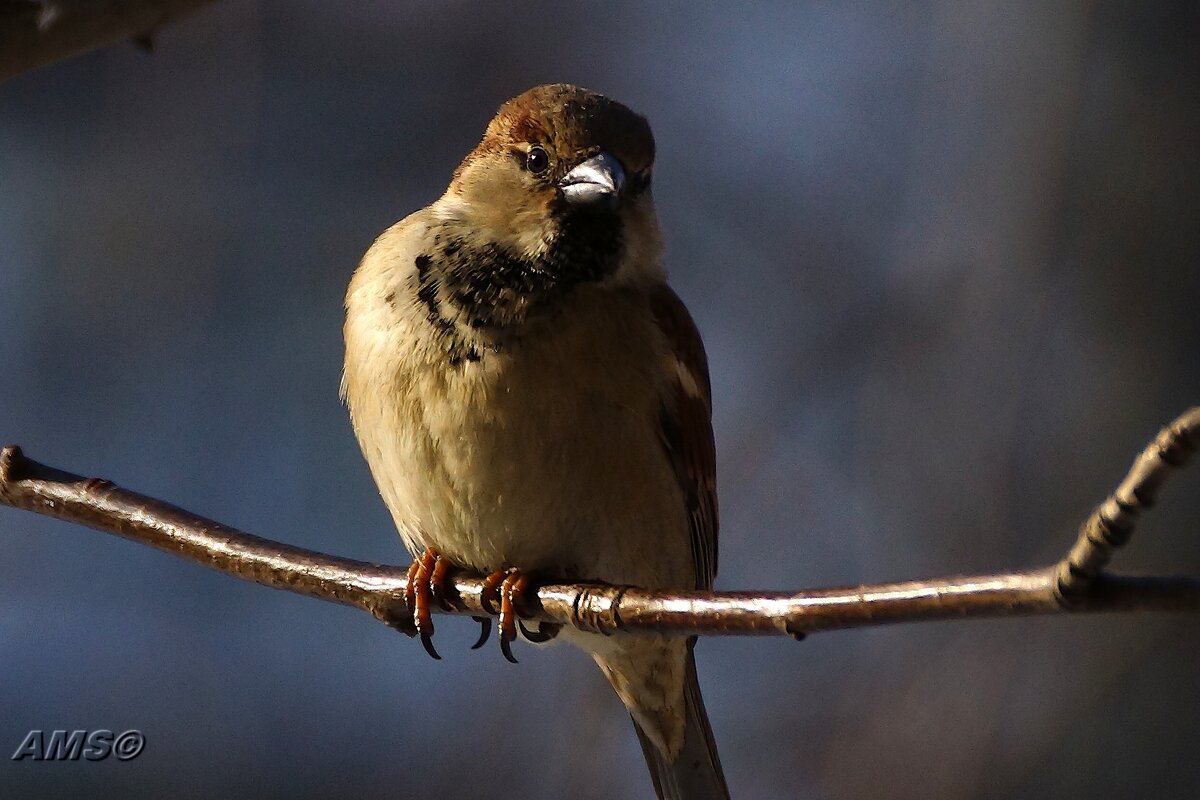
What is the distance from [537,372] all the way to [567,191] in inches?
16.1

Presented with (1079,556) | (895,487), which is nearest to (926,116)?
(895,487)

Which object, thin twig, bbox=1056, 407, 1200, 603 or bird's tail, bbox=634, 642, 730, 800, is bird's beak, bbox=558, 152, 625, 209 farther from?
thin twig, bbox=1056, 407, 1200, 603

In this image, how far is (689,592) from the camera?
202 centimetres

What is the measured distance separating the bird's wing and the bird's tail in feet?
0.99

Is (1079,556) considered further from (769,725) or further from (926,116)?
(926,116)

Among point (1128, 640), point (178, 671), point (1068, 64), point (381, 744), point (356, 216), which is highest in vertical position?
point (356, 216)

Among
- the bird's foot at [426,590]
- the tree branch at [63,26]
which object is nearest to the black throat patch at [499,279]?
the bird's foot at [426,590]

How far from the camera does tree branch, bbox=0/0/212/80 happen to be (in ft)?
5.78

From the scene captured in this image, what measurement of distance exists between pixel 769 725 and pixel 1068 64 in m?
2.65

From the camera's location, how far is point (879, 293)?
4996 mm

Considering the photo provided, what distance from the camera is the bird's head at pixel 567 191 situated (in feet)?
8.96

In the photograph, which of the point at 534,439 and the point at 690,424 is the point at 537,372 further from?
the point at 690,424

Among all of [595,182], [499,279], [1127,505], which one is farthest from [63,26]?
[1127,505]

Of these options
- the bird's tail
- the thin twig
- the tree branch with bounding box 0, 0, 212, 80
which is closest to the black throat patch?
the tree branch with bounding box 0, 0, 212, 80
